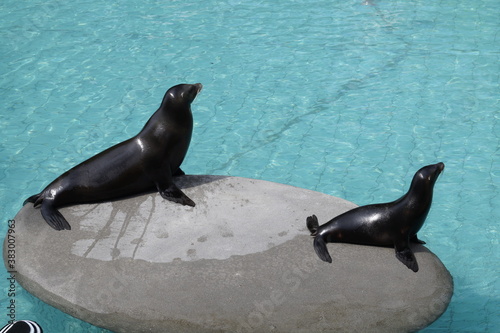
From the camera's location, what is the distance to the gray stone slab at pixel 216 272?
14.2 ft

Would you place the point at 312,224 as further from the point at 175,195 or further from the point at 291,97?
the point at 291,97

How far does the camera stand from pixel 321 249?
4707 millimetres

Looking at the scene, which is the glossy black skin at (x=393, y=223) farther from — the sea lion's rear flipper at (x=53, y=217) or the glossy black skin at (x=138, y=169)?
the sea lion's rear flipper at (x=53, y=217)

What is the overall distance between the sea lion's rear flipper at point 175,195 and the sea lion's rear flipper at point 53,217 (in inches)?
30.3

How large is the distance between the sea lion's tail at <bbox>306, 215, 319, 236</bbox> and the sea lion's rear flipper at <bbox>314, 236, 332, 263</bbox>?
0.38ft

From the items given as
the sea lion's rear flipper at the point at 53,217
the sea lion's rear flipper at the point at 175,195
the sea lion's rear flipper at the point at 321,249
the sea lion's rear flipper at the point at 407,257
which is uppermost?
the sea lion's rear flipper at the point at 53,217

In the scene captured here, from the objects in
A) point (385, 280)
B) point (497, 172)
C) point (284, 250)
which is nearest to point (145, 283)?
point (284, 250)

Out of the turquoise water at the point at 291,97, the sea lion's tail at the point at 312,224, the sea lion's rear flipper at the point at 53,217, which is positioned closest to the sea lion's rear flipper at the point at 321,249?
the sea lion's tail at the point at 312,224

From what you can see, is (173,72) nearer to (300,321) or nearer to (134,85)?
(134,85)

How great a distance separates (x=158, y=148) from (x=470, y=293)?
8.91ft

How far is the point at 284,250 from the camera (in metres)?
4.77

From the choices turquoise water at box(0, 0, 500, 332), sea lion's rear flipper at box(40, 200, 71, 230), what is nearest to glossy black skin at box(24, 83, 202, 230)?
sea lion's rear flipper at box(40, 200, 71, 230)

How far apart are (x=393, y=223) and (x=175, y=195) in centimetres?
170

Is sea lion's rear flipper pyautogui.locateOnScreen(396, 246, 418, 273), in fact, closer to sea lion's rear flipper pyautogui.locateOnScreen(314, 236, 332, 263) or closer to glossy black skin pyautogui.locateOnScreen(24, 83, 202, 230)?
Result: sea lion's rear flipper pyautogui.locateOnScreen(314, 236, 332, 263)
